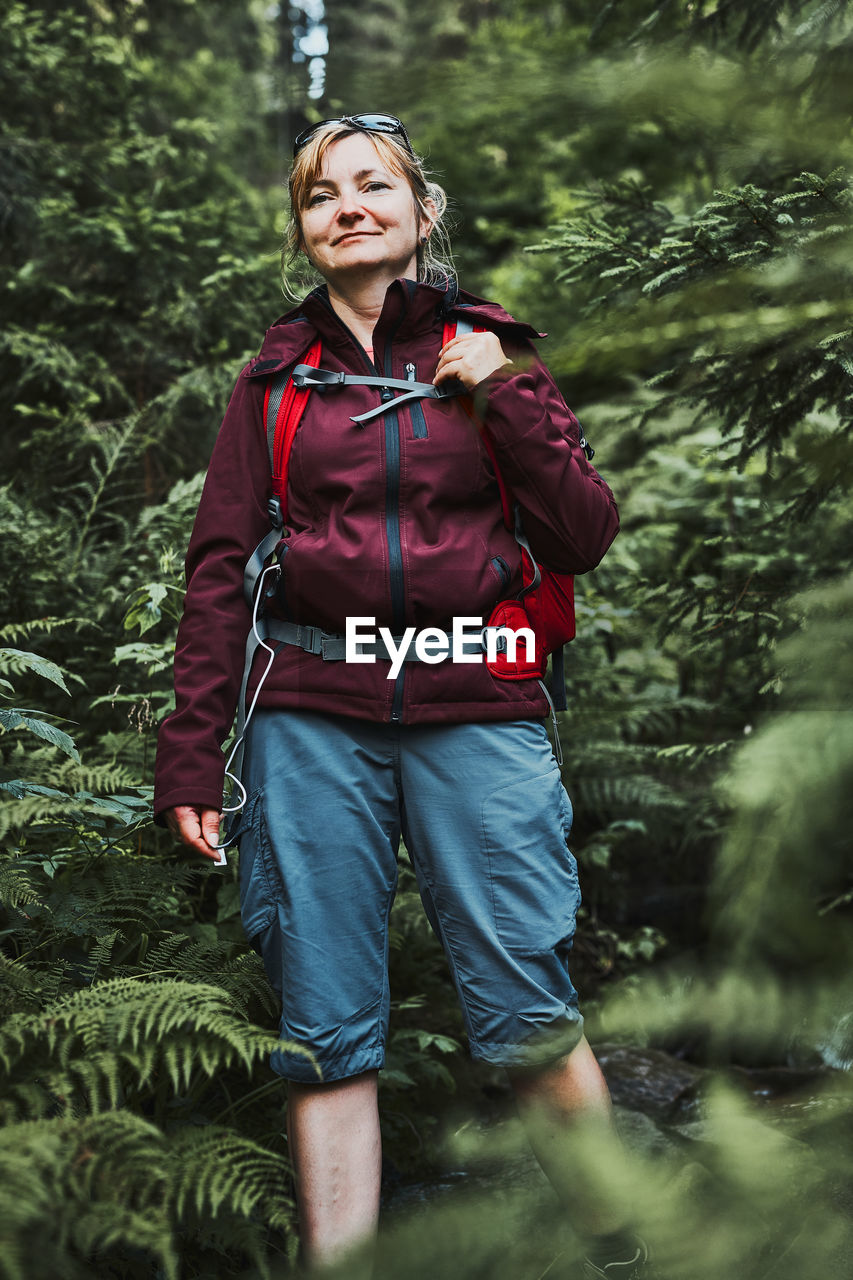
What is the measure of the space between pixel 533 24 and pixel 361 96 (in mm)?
11192

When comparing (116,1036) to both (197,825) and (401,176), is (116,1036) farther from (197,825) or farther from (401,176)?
(401,176)

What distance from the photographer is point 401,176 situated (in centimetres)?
240

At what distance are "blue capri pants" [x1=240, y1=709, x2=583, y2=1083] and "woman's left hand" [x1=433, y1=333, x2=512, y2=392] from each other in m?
0.77

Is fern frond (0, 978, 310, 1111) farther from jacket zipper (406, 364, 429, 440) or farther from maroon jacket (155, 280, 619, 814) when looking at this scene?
jacket zipper (406, 364, 429, 440)

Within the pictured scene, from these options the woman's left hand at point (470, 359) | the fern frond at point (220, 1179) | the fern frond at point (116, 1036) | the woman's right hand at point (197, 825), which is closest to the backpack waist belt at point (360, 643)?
the woman's right hand at point (197, 825)

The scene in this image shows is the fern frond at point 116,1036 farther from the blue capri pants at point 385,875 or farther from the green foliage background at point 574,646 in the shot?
the blue capri pants at point 385,875

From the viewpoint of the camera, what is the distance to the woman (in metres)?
2.06

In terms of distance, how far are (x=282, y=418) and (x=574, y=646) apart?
110 inches

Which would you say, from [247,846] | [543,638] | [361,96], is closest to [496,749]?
[543,638]

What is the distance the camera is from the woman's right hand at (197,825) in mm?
2127

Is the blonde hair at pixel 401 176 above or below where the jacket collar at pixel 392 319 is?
above

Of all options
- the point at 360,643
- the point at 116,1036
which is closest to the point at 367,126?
the point at 360,643

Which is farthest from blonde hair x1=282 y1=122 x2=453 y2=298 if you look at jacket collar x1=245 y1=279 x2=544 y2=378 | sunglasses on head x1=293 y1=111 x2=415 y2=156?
jacket collar x1=245 y1=279 x2=544 y2=378

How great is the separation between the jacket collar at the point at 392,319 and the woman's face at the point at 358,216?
0.11 metres
